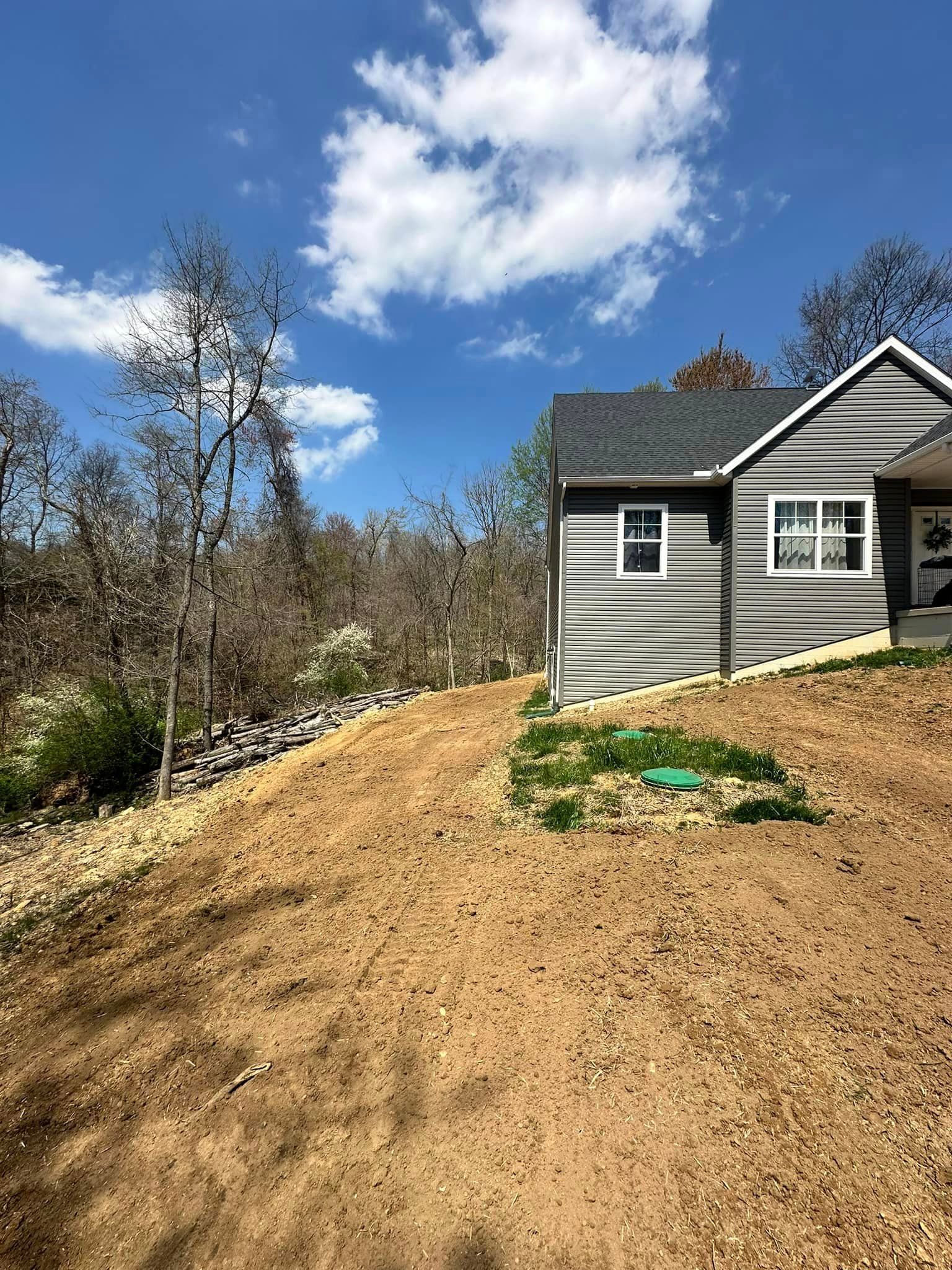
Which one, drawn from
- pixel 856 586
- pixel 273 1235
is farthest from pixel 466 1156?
pixel 856 586

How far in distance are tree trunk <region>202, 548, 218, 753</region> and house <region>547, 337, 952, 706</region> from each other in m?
7.67

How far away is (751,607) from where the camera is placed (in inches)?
378

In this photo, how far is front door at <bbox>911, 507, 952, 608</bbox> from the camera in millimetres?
9758

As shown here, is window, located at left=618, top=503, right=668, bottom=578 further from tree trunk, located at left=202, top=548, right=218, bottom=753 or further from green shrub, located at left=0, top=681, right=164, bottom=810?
green shrub, located at left=0, top=681, right=164, bottom=810

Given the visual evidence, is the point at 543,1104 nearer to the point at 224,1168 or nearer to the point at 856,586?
the point at 224,1168

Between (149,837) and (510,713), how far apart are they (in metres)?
6.56

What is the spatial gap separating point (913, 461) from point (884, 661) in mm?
3416

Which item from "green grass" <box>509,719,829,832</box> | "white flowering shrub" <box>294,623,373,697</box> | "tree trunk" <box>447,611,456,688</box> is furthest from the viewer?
"tree trunk" <box>447,611,456,688</box>

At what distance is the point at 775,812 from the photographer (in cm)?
436

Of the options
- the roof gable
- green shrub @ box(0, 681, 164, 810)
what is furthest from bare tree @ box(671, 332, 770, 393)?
green shrub @ box(0, 681, 164, 810)

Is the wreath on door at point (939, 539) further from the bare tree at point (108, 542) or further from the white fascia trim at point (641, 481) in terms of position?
the bare tree at point (108, 542)

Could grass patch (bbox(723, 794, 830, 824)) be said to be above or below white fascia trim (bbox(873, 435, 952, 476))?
below

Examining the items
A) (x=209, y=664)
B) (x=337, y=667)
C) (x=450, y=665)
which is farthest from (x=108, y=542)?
(x=450, y=665)

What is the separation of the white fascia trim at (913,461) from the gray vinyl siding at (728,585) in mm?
Answer: 2619
